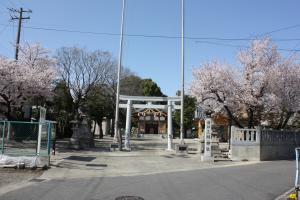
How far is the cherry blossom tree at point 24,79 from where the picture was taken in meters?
26.1

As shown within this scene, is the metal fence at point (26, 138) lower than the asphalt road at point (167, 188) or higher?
higher

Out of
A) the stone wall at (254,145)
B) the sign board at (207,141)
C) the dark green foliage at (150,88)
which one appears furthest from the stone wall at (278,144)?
the dark green foliage at (150,88)

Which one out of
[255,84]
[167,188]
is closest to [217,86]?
[255,84]

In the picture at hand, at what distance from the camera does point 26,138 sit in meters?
17.2

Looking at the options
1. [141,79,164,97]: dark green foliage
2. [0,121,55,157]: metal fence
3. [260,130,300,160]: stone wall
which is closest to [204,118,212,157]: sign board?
[260,130,300,160]: stone wall

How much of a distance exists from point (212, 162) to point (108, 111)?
96.0ft

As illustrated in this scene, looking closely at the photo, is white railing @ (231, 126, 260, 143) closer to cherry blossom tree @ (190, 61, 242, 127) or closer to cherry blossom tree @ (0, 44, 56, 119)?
cherry blossom tree @ (190, 61, 242, 127)

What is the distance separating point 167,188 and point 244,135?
13041mm

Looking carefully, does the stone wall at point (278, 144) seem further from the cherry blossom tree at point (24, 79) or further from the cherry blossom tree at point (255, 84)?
the cherry blossom tree at point (24, 79)

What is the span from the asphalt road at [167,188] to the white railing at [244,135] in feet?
25.0

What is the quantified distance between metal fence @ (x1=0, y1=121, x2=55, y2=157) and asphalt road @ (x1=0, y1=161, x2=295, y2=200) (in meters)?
3.59

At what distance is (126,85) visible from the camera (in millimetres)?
57219

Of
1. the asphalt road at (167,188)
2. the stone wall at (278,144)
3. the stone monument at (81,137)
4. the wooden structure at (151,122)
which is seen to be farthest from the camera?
the wooden structure at (151,122)

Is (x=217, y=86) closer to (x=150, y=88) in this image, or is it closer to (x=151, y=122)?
(x=150, y=88)
